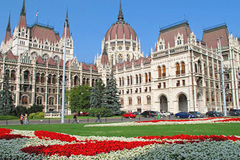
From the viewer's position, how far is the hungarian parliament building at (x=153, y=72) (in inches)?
1984

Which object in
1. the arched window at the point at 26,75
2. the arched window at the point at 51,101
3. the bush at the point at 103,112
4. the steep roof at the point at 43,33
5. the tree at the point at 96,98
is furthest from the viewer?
the steep roof at the point at 43,33

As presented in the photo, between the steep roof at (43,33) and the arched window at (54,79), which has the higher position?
the steep roof at (43,33)

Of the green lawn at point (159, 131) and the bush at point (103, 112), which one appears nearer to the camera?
the green lawn at point (159, 131)

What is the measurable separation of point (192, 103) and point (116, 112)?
1633 centimetres

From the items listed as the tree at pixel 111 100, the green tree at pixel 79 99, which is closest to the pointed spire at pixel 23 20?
the green tree at pixel 79 99

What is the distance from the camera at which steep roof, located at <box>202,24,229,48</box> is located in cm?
6216

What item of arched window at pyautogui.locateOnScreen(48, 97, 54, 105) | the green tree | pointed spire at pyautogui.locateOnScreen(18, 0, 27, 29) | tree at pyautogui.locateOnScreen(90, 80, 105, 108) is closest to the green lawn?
tree at pyautogui.locateOnScreen(90, 80, 105, 108)

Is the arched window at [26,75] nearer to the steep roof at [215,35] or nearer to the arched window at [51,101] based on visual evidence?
the arched window at [51,101]

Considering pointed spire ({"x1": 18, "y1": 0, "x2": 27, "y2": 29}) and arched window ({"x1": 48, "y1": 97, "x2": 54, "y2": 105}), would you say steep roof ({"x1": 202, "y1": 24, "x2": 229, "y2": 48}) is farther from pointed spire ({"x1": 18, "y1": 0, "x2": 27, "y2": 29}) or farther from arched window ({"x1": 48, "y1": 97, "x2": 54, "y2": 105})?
pointed spire ({"x1": 18, "y1": 0, "x2": 27, "y2": 29})

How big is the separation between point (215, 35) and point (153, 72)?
23350 mm

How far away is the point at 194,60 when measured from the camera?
4909 cm

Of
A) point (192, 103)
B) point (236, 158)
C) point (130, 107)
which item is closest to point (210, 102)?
point (192, 103)

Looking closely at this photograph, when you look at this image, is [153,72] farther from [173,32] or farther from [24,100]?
[24,100]

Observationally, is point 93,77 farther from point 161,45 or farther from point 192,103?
point 192,103
